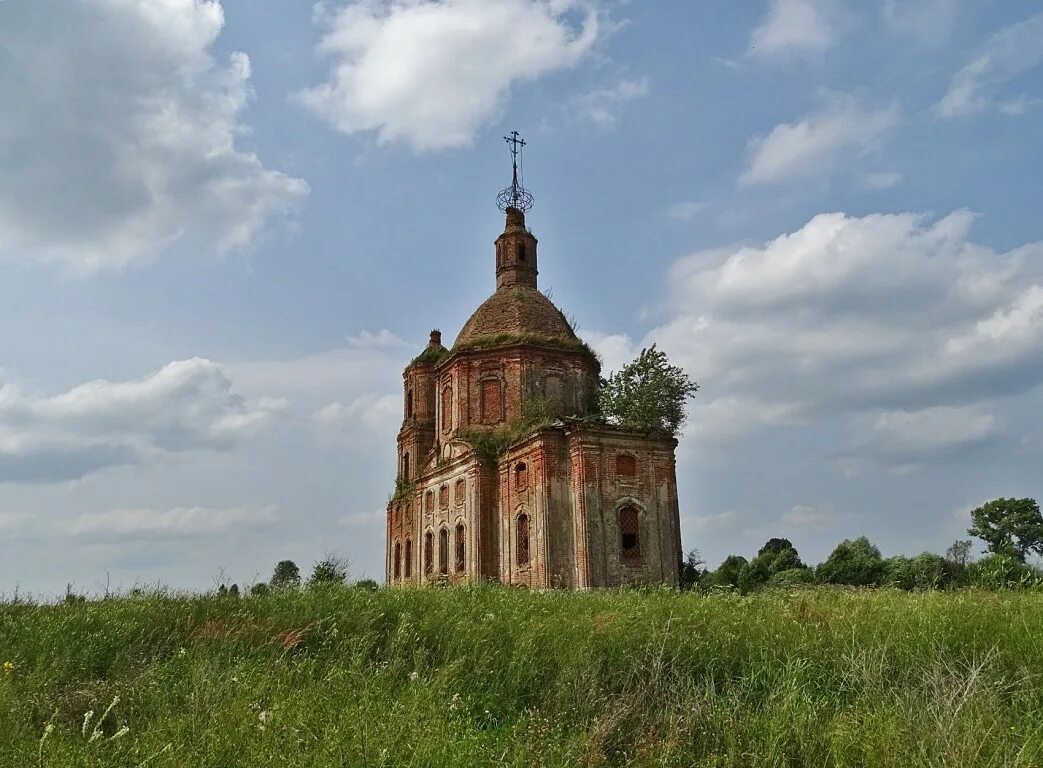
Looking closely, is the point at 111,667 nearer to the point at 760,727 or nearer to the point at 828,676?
the point at 760,727

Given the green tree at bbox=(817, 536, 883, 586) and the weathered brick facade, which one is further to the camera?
the green tree at bbox=(817, 536, 883, 586)

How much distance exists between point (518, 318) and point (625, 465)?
9157 mm

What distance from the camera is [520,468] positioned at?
2833 cm

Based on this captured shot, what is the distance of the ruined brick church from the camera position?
25875 mm

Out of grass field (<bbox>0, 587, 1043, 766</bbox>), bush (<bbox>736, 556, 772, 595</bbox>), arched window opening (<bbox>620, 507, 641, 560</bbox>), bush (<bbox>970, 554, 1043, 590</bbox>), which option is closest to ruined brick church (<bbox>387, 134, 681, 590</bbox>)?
arched window opening (<bbox>620, 507, 641, 560</bbox>)

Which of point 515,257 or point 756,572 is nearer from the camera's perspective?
point 515,257

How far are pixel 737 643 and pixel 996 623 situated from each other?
303 cm

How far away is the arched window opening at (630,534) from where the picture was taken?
1022 inches

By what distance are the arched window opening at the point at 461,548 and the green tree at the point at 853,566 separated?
20692 millimetres

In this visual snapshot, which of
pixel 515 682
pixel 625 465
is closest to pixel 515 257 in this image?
pixel 625 465

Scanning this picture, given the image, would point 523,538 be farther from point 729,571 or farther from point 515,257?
point 729,571

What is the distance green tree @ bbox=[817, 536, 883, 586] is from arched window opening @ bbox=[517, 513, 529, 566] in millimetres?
20380

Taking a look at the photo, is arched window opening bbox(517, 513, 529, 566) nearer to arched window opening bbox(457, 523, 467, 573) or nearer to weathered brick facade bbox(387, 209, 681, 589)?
weathered brick facade bbox(387, 209, 681, 589)

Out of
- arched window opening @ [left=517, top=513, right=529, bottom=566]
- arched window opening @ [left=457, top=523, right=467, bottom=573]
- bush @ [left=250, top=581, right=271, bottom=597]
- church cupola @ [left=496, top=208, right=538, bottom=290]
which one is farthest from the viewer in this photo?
church cupola @ [left=496, top=208, right=538, bottom=290]
